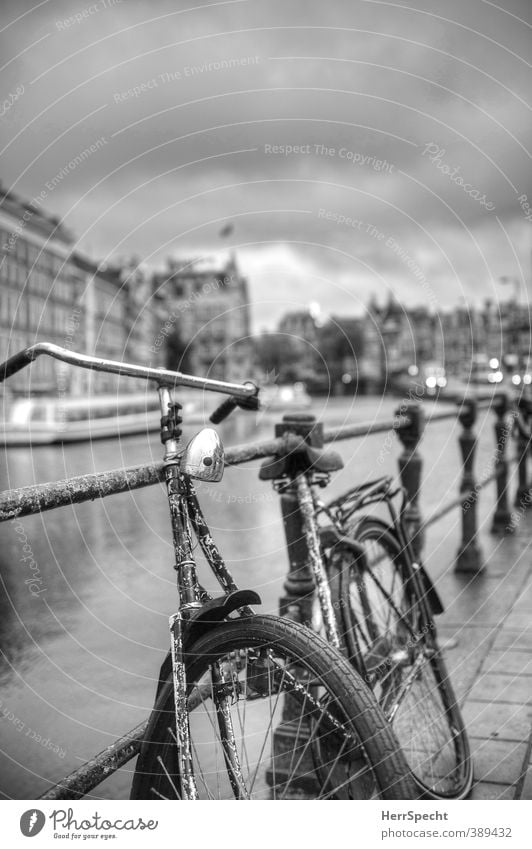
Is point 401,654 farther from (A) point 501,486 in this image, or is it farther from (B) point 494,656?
(A) point 501,486

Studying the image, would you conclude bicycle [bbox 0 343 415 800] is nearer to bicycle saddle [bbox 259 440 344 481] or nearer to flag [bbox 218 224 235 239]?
bicycle saddle [bbox 259 440 344 481]

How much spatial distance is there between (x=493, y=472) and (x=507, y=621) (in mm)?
2693

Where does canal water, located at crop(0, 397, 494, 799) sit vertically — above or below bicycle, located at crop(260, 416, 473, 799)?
below

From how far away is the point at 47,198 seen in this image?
7.55 feet

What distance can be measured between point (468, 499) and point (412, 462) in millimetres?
985

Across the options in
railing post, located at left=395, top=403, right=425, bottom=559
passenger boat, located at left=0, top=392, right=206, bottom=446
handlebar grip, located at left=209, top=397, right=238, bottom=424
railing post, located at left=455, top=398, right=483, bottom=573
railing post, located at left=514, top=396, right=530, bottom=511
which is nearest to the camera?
handlebar grip, located at left=209, top=397, right=238, bottom=424

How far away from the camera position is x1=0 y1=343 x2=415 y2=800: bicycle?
1.30 metres

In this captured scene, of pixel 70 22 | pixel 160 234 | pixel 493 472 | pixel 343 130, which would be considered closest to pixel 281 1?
pixel 343 130

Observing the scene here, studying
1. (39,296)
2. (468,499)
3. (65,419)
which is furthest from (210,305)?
(39,296)

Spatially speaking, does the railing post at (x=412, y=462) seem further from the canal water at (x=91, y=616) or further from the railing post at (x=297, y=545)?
the railing post at (x=297, y=545)

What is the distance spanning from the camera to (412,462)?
3.84 meters

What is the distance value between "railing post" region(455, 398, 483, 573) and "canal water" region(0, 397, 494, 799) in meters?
0.54

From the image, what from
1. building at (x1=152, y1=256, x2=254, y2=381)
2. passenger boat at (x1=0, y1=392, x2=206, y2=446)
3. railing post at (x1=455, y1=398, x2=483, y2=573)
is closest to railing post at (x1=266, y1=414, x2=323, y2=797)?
building at (x1=152, y1=256, x2=254, y2=381)
